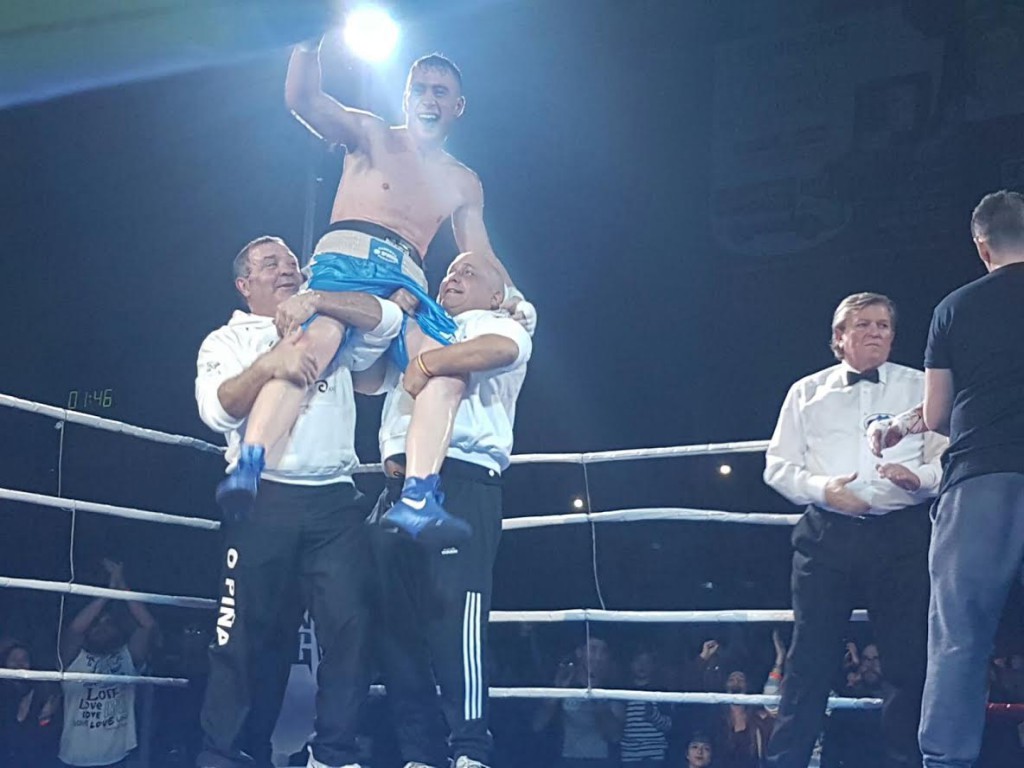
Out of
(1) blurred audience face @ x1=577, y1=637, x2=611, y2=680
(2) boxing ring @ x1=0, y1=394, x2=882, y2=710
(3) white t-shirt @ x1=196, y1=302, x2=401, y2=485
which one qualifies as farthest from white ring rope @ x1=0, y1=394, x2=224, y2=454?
(1) blurred audience face @ x1=577, y1=637, x2=611, y2=680

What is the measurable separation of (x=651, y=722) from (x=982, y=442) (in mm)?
1817

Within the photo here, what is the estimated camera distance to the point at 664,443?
4992 mm

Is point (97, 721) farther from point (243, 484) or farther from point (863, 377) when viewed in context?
Result: point (863, 377)

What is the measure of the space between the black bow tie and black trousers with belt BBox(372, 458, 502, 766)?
82cm

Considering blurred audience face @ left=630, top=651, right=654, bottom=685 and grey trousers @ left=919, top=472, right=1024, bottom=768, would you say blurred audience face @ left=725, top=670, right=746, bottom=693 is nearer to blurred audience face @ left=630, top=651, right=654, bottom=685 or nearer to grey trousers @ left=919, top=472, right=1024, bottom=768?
blurred audience face @ left=630, top=651, right=654, bottom=685

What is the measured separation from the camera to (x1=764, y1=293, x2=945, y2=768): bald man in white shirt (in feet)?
6.81

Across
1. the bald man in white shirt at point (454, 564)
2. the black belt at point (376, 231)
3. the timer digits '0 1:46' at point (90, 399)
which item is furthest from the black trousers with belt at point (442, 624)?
the timer digits '0 1:46' at point (90, 399)

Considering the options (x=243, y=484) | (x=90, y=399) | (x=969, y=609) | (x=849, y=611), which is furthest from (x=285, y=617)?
(x=90, y=399)

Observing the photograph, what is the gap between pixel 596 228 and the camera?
15.7ft

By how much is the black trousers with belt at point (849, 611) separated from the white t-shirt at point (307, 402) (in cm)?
101

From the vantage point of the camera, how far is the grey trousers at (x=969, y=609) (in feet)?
5.67

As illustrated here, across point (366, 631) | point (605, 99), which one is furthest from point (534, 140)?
point (366, 631)

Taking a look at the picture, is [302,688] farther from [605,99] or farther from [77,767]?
[605,99]

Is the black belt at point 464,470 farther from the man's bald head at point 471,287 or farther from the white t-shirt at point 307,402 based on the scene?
the man's bald head at point 471,287
